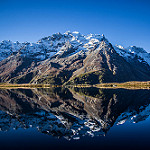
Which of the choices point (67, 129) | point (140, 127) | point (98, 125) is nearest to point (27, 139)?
point (67, 129)

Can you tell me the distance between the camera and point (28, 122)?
3788cm

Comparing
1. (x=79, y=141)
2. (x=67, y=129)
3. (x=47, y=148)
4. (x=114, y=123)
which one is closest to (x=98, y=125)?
(x=114, y=123)

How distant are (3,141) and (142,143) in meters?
23.0

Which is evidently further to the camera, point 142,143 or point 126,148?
point 142,143

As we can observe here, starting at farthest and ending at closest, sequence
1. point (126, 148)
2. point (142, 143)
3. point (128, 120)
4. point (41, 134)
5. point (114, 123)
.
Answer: point (128, 120) → point (114, 123) → point (41, 134) → point (142, 143) → point (126, 148)

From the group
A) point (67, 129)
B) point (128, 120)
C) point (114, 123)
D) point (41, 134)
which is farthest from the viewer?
point (128, 120)

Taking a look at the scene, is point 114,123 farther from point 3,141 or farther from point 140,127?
point 3,141

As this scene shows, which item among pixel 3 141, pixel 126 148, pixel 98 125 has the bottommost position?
pixel 126 148

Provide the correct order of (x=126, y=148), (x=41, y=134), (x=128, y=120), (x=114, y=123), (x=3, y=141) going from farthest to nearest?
(x=128, y=120) < (x=114, y=123) < (x=41, y=134) < (x=3, y=141) < (x=126, y=148)

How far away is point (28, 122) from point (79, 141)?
18.0 m

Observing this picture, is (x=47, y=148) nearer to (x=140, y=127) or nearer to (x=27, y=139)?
(x=27, y=139)

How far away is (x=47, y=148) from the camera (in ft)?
74.2

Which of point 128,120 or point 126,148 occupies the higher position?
point 128,120

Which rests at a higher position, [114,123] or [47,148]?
[114,123]
